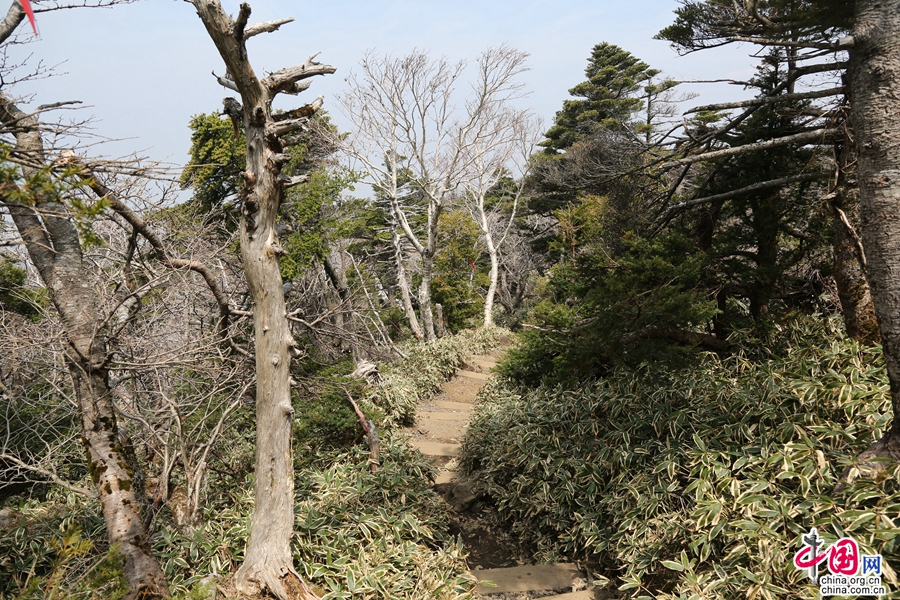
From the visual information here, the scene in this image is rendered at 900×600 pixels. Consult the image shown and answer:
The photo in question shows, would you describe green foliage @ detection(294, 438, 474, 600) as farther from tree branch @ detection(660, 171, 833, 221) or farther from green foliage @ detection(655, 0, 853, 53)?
green foliage @ detection(655, 0, 853, 53)

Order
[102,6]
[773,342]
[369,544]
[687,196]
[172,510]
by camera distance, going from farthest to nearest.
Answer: [687,196]
[773,342]
[172,510]
[369,544]
[102,6]

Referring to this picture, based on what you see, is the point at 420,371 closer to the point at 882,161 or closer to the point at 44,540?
the point at 44,540

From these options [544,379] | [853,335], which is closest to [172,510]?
[544,379]

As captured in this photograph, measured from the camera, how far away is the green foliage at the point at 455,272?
1466 centimetres

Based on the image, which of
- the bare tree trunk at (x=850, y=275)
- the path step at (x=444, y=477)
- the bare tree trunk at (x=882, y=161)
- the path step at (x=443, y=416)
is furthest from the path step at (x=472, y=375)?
the bare tree trunk at (x=882, y=161)

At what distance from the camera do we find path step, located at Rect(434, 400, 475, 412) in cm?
902

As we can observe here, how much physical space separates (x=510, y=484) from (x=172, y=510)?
3.36 metres

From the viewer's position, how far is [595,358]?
5742mm

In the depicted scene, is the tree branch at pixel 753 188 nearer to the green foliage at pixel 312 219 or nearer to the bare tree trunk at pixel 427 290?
the bare tree trunk at pixel 427 290

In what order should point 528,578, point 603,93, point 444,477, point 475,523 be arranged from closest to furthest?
1. point 528,578
2. point 475,523
3. point 444,477
4. point 603,93

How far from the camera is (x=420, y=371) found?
970cm

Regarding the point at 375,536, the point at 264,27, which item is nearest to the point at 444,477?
the point at 375,536

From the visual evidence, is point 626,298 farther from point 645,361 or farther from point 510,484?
point 510,484

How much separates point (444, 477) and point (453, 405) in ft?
8.30
